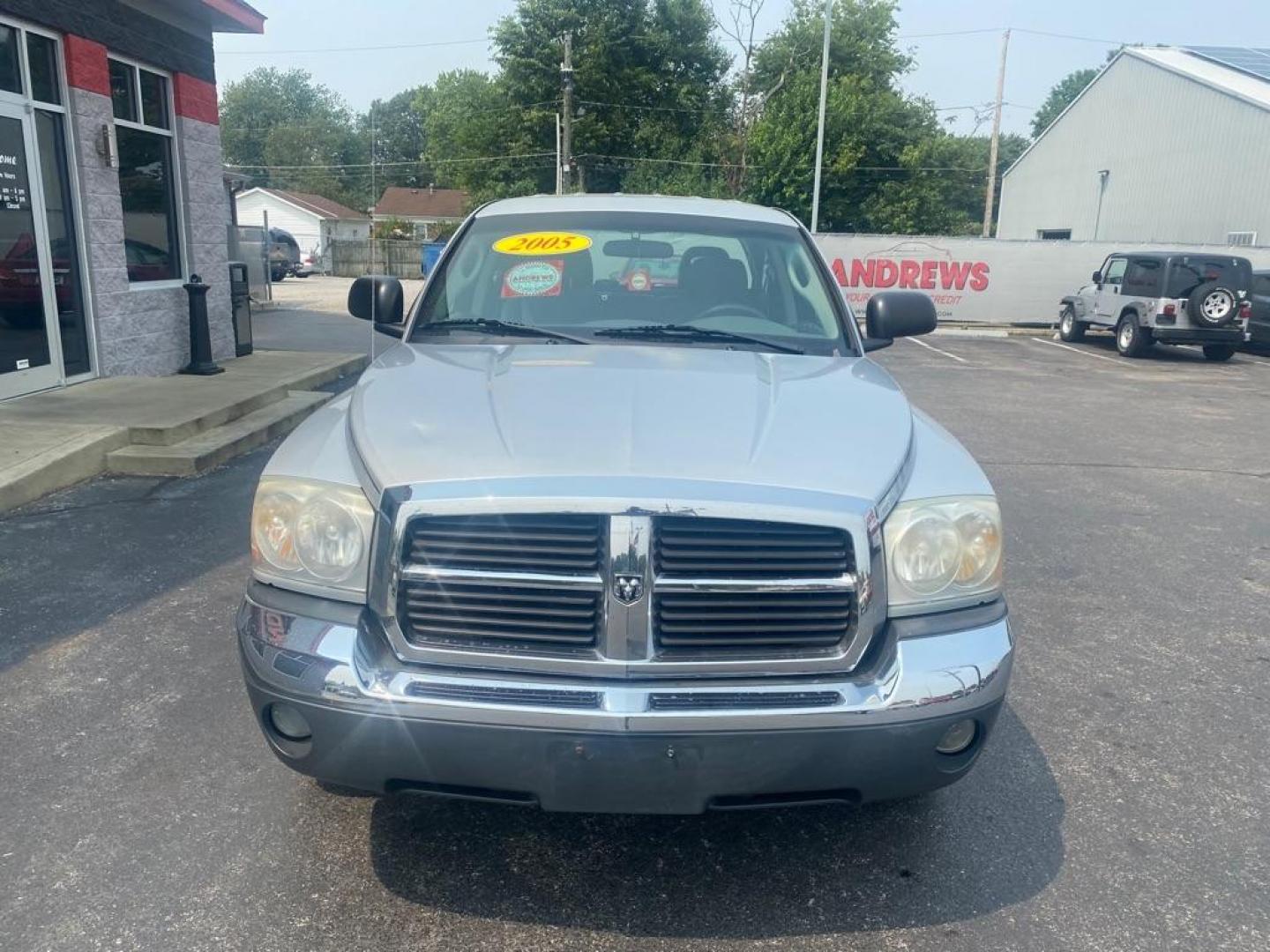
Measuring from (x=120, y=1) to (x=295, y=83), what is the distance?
8979 cm

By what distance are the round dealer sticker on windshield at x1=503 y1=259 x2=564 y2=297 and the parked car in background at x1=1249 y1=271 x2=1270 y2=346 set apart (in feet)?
59.2

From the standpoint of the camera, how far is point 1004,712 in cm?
378

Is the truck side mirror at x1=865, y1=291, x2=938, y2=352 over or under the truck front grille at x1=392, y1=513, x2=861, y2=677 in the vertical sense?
over

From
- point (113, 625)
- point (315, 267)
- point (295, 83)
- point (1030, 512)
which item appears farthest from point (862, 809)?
point (295, 83)

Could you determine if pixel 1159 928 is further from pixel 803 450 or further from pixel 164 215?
pixel 164 215

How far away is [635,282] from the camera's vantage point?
3.90 m

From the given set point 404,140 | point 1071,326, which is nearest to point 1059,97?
point 404,140

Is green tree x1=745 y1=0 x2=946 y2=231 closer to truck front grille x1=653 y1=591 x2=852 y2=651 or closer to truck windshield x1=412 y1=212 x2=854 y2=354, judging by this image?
truck windshield x1=412 y1=212 x2=854 y2=354

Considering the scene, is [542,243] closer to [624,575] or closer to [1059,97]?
[624,575]

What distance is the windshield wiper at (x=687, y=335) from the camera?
360 cm

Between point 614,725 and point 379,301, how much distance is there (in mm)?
2636

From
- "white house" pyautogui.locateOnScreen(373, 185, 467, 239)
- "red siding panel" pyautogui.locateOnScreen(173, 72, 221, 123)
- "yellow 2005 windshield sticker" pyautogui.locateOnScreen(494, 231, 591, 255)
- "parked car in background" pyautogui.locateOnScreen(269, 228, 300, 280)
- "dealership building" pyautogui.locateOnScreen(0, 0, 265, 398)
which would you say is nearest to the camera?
"yellow 2005 windshield sticker" pyautogui.locateOnScreen(494, 231, 591, 255)

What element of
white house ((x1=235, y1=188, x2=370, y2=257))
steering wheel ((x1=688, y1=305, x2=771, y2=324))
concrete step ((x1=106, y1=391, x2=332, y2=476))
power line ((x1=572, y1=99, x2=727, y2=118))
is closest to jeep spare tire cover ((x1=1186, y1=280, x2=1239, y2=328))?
concrete step ((x1=106, y1=391, x2=332, y2=476))

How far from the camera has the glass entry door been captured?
26.5 feet
